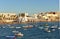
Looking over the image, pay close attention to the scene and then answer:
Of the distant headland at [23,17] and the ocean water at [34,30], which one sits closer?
the distant headland at [23,17]

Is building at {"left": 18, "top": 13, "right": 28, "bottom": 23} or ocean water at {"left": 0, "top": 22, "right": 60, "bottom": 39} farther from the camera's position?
ocean water at {"left": 0, "top": 22, "right": 60, "bottom": 39}

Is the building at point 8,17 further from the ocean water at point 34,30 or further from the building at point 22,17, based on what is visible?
the ocean water at point 34,30

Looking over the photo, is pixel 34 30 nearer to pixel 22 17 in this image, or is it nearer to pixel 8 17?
pixel 22 17

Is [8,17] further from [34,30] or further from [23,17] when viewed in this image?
[34,30]

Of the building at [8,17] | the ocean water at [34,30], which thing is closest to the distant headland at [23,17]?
the building at [8,17]

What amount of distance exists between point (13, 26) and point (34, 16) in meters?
0.53

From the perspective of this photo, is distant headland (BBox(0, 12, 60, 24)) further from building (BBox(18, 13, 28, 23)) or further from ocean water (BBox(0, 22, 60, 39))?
ocean water (BBox(0, 22, 60, 39))

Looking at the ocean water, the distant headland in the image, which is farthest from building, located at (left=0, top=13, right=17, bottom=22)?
the ocean water

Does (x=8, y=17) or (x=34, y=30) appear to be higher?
(x=8, y=17)

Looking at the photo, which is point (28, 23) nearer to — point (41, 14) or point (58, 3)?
point (41, 14)

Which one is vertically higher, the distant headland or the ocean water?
the distant headland

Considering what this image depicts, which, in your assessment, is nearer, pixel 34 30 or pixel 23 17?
pixel 23 17

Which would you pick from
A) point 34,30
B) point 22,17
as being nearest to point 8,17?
point 22,17

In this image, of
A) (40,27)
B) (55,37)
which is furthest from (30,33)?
(55,37)
